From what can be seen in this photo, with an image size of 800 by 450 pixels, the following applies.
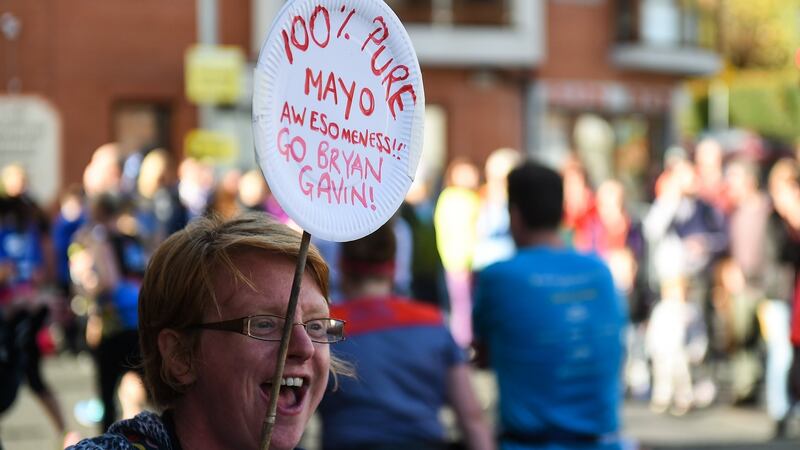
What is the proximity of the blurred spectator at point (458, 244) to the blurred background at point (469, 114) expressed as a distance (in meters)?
0.44

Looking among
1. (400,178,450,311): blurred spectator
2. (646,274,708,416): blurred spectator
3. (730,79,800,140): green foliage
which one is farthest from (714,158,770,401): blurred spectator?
(730,79,800,140): green foliage

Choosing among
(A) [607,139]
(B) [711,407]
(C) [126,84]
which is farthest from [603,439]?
(A) [607,139]

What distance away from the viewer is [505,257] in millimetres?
9281

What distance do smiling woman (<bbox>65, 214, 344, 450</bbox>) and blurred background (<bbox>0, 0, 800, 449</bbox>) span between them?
8.25 metres

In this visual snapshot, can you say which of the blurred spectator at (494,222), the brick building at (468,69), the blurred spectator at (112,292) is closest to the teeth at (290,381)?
the blurred spectator at (112,292)

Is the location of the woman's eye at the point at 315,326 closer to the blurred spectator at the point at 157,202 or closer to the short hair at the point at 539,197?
the short hair at the point at 539,197

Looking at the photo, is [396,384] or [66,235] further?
[66,235]

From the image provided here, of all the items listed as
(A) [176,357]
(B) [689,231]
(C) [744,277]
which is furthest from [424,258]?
(A) [176,357]

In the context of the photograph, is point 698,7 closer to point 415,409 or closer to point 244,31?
point 244,31

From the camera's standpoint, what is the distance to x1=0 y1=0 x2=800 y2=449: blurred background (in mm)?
12422

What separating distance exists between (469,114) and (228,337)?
25.7 meters

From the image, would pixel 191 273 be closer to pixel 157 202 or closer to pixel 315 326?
pixel 315 326

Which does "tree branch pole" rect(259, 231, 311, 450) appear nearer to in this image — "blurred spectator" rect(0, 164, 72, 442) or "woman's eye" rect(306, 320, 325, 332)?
"woman's eye" rect(306, 320, 325, 332)

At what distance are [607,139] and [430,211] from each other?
56.6 feet
